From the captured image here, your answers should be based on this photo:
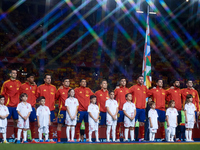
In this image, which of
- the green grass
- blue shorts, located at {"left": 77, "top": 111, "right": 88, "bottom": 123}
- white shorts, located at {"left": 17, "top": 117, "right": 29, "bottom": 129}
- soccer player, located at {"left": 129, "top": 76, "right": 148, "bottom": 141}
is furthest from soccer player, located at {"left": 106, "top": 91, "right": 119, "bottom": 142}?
white shorts, located at {"left": 17, "top": 117, "right": 29, "bottom": 129}

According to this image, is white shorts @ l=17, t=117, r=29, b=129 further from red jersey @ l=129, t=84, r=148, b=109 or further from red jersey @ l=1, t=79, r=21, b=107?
red jersey @ l=129, t=84, r=148, b=109

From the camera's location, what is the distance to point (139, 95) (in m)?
7.15

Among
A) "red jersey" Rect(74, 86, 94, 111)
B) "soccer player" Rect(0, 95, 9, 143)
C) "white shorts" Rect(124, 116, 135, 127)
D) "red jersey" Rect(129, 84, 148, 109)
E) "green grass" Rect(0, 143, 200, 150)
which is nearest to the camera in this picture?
"green grass" Rect(0, 143, 200, 150)

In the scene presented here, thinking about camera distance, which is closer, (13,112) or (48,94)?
(13,112)

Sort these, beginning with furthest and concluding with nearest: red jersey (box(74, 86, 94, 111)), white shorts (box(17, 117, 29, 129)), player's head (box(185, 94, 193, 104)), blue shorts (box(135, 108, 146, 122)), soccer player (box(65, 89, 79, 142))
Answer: player's head (box(185, 94, 193, 104)) → blue shorts (box(135, 108, 146, 122)) → red jersey (box(74, 86, 94, 111)) → soccer player (box(65, 89, 79, 142)) → white shorts (box(17, 117, 29, 129))

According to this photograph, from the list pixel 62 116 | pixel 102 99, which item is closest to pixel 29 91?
pixel 62 116

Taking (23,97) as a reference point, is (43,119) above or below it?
below

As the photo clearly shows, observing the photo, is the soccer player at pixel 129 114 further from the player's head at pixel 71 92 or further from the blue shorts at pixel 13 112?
the blue shorts at pixel 13 112

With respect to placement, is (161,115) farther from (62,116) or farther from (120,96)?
(62,116)

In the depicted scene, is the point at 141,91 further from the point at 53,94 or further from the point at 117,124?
the point at 53,94

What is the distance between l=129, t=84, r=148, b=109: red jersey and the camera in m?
7.09

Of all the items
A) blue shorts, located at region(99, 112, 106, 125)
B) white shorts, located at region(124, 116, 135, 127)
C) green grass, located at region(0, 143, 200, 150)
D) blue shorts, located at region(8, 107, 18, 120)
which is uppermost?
blue shorts, located at region(8, 107, 18, 120)

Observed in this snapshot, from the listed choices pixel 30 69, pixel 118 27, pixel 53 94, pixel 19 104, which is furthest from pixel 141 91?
pixel 118 27

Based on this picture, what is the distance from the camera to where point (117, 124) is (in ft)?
23.3
